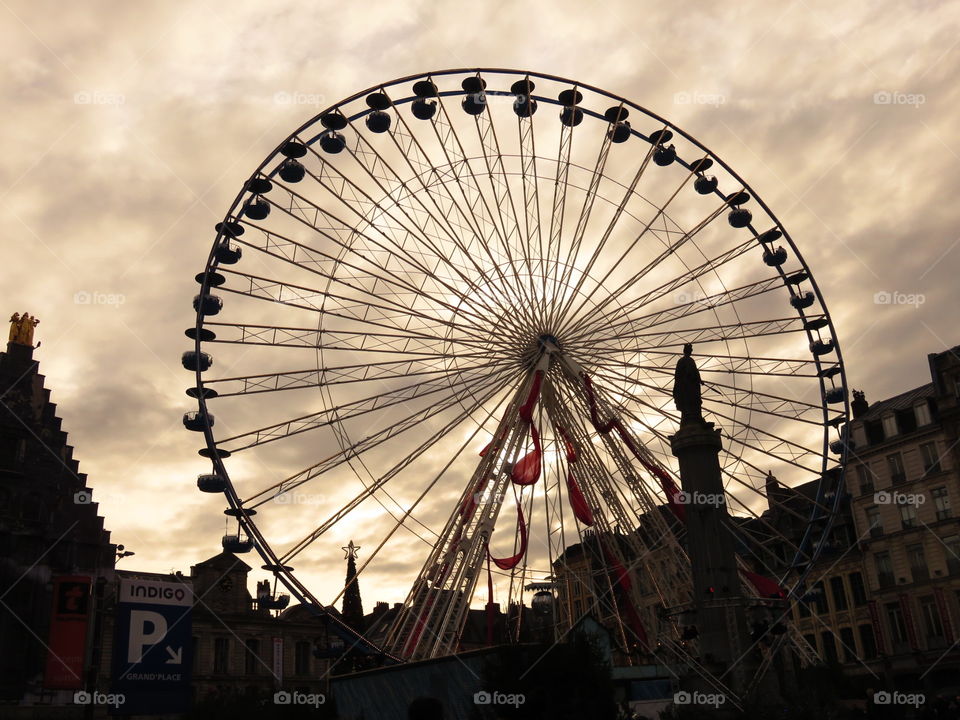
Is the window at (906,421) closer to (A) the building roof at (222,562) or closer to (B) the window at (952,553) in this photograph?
(B) the window at (952,553)

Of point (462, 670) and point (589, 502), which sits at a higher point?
point (589, 502)

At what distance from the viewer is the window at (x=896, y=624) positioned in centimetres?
5231

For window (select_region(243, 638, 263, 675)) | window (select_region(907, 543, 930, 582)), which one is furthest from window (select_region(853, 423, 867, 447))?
window (select_region(243, 638, 263, 675))

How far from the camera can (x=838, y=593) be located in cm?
5762

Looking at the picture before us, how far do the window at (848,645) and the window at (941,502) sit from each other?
912 cm

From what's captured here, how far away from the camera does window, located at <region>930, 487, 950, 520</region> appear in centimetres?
5106

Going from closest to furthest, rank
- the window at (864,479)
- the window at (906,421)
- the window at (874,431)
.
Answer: the window at (906,421) → the window at (864,479) → the window at (874,431)

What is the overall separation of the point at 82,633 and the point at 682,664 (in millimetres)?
32584

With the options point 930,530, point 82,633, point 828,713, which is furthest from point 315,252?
point 930,530

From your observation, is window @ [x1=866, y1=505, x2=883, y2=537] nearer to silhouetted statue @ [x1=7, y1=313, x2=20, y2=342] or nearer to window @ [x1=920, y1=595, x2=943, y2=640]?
window @ [x1=920, y1=595, x2=943, y2=640]

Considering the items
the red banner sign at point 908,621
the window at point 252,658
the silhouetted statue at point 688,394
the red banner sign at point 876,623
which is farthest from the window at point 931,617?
the window at point 252,658

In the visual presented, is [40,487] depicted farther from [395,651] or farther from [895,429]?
[895,429]

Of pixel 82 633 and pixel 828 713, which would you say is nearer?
pixel 828 713

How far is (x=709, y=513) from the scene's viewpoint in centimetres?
2367
